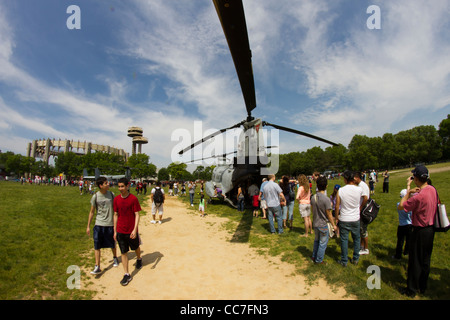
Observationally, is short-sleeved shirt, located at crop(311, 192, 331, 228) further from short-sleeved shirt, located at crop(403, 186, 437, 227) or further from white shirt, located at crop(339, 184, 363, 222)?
short-sleeved shirt, located at crop(403, 186, 437, 227)

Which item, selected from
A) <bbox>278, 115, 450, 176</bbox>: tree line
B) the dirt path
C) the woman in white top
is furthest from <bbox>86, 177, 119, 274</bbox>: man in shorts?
<bbox>278, 115, 450, 176</bbox>: tree line

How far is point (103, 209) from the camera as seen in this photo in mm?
4848

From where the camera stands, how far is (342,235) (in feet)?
15.1

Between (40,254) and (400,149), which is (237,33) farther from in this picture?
(400,149)

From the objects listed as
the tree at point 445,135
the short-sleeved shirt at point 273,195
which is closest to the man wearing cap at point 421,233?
the short-sleeved shirt at point 273,195

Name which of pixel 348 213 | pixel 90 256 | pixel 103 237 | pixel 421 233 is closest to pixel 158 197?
pixel 90 256

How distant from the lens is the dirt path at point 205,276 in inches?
156

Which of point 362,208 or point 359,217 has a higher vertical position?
point 362,208

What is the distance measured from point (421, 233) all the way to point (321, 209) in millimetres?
1695

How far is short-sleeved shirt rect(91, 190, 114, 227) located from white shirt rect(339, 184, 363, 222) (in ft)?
17.3

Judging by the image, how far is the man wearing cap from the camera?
3324 mm
